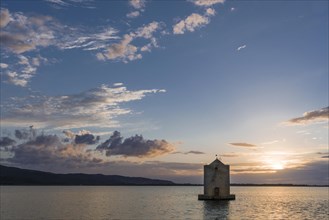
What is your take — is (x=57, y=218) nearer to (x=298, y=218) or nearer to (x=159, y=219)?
(x=159, y=219)

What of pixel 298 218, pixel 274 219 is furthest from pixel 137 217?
pixel 298 218

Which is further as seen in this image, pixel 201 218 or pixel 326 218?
pixel 326 218

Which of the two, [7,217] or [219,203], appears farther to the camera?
[219,203]

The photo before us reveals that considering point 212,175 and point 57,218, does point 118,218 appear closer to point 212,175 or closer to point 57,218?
point 57,218

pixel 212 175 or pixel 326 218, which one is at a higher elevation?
pixel 212 175

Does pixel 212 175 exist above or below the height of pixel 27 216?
above

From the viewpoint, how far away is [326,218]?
7531 centimetres

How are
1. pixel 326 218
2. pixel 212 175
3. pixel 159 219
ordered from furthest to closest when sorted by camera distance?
pixel 212 175 < pixel 326 218 < pixel 159 219

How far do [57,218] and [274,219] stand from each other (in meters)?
37.0

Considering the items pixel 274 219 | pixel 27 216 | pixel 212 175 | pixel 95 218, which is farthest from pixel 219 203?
pixel 27 216

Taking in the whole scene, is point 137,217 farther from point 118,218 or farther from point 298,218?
point 298,218

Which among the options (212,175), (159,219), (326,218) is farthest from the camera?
(212,175)

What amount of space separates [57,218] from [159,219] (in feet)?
54.2

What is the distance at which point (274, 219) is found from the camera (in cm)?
7544
